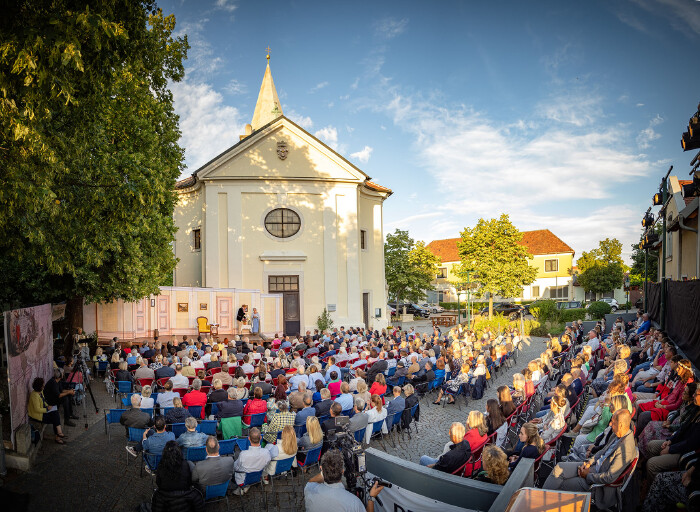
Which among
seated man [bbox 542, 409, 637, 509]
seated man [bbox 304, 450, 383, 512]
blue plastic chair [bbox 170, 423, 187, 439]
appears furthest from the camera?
blue plastic chair [bbox 170, 423, 187, 439]

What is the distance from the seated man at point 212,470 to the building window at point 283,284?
19465 mm

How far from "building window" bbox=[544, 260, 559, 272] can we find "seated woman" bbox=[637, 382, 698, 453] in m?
49.7

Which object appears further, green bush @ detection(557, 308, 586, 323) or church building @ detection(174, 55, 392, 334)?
green bush @ detection(557, 308, 586, 323)

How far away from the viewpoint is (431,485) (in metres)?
4.38

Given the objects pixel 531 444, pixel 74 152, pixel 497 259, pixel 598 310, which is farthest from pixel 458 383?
pixel 598 310

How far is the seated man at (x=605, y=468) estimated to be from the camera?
186 inches

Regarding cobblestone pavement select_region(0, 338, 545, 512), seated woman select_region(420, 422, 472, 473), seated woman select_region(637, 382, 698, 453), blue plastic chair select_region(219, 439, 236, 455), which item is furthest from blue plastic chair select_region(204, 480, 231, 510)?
seated woman select_region(637, 382, 698, 453)

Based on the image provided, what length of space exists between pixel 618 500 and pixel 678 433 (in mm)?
1329

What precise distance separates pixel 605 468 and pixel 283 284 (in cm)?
2146

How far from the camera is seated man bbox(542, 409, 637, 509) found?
4.73 metres

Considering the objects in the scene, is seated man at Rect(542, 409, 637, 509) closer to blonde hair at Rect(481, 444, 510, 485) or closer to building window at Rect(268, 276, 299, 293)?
blonde hair at Rect(481, 444, 510, 485)

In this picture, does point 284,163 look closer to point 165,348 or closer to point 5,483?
point 165,348

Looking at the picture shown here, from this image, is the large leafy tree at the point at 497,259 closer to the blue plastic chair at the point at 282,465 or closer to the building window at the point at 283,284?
the building window at the point at 283,284

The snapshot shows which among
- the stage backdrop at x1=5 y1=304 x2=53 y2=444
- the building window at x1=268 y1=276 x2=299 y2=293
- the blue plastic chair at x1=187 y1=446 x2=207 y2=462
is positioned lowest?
the blue plastic chair at x1=187 y1=446 x2=207 y2=462
